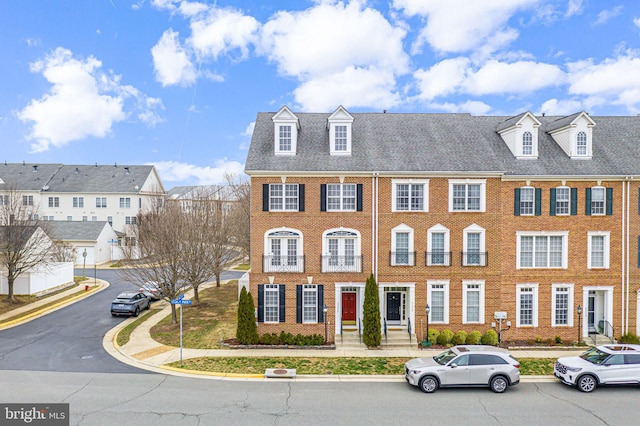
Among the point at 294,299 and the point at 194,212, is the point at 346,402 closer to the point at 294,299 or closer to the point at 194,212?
the point at 294,299

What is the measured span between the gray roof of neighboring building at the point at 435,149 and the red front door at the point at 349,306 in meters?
7.22

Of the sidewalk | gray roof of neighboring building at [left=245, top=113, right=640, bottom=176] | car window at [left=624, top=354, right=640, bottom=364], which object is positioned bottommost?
the sidewalk

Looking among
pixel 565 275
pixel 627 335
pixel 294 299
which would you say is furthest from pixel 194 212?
pixel 627 335

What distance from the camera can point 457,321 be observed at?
21500 mm

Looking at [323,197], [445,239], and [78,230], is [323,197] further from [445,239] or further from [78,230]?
[78,230]

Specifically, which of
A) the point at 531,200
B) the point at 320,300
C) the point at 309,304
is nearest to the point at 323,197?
the point at 320,300

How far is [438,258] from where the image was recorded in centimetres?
2158

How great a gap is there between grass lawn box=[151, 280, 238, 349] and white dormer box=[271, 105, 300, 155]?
10.5 meters

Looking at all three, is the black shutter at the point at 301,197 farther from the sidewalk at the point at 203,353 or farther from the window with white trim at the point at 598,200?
the window with white trim at the point at 598,200

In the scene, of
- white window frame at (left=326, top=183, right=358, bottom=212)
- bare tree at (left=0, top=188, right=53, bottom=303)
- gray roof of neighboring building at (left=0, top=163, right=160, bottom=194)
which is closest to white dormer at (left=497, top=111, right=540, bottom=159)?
white window frame at (left=326, top=183, right=358, bottom=212)

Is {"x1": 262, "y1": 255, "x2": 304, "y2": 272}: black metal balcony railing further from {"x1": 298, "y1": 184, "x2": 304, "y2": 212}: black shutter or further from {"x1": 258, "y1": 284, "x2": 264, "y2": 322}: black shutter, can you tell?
{"x1": 298, "y1": 184, "x2": 304, "y2": 212}: black shutter

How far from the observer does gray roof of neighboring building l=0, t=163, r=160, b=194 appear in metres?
59.5

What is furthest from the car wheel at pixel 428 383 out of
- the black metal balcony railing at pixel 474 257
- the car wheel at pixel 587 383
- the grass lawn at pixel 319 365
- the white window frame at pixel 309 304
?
the black metal balcony railing at pixel 474 257

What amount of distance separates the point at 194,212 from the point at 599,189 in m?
26.8
